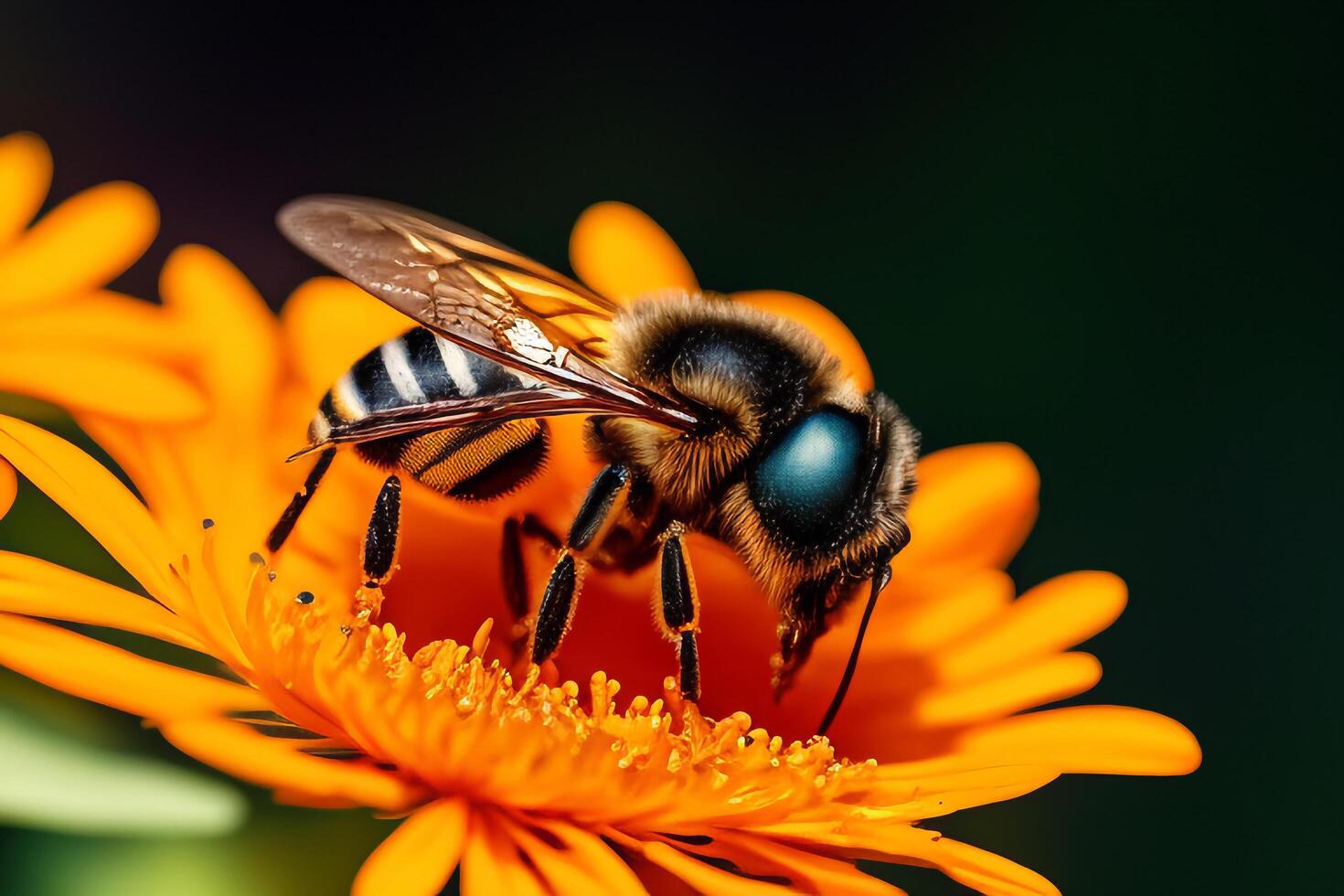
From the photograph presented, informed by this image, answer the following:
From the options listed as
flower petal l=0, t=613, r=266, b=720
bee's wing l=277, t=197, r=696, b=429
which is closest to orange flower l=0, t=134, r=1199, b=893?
flower petal l=0, t=613, r=266, b=720

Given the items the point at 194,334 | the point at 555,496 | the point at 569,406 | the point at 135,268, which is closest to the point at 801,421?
the point at 569,406

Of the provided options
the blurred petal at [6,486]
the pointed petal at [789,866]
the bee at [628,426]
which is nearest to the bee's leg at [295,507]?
the bee at [628,426]

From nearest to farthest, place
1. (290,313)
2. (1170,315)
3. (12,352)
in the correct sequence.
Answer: (12,352)
(290,313)
(1170,315)

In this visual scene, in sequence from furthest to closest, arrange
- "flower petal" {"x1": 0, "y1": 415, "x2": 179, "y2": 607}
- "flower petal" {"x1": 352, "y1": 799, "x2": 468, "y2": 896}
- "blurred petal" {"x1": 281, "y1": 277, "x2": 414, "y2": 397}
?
1. "blurred petal" {"x1": 281, "y1": 277, "x2": 414, "y2": 397}
2. "flower petal" {"x1": 0, "y1": 415, "x2": 179, "y2": 607}
3. "flower petal" {"x1": 352, "y1": 799, "x2": 468, "y2": 896}

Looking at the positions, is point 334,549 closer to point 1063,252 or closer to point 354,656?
point 354,656

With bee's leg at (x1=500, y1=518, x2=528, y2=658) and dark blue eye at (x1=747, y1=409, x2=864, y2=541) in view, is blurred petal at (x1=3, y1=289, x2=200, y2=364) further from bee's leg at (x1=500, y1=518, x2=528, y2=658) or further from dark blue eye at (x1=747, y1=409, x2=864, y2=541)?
dark blue eye at (x1=747, y1=409, x2=864, y2=541)

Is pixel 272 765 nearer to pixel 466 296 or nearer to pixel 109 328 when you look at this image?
pixel 466 296
